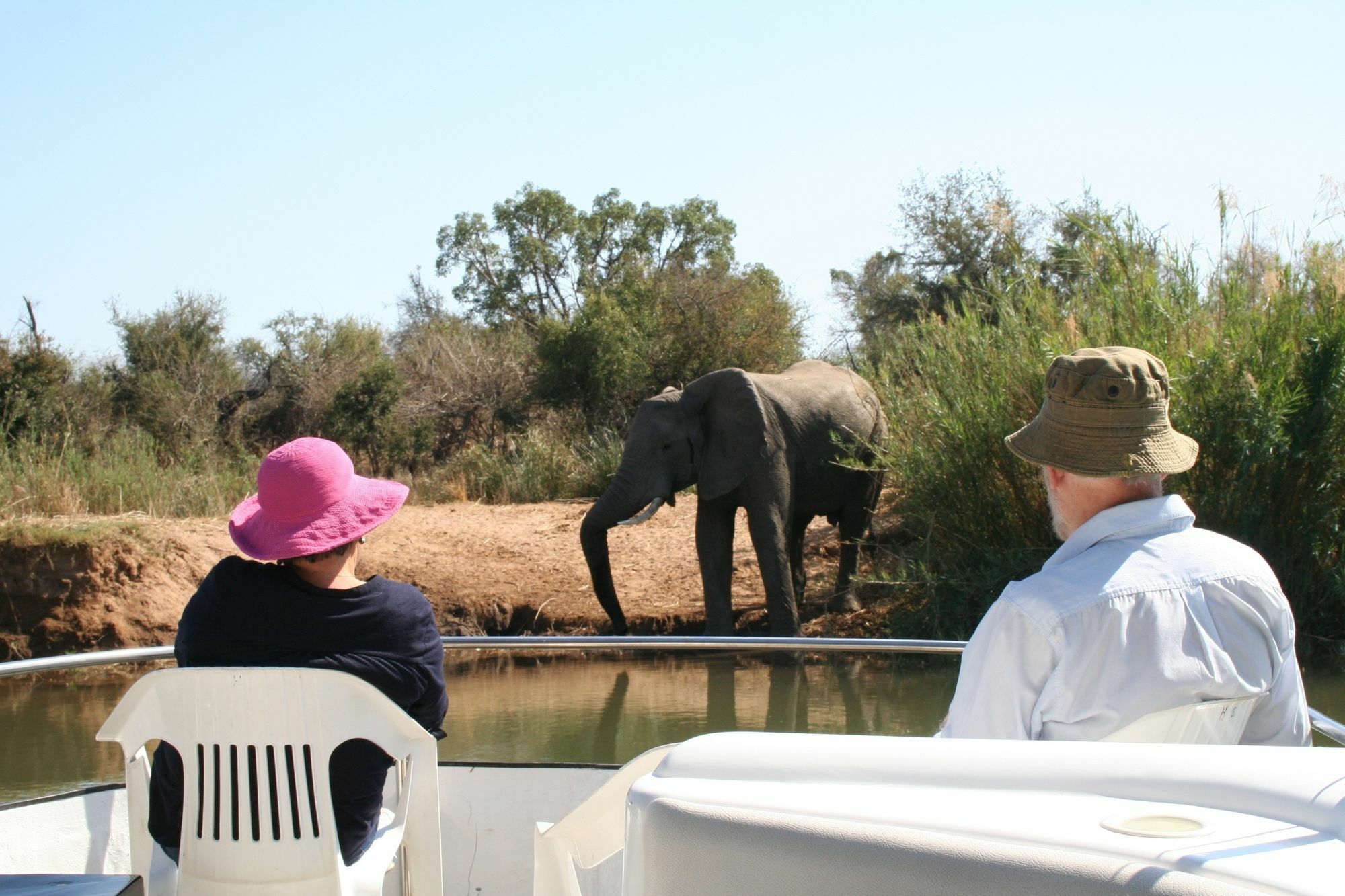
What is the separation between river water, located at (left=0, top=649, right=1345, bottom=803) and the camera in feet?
24.1

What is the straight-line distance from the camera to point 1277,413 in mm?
8922

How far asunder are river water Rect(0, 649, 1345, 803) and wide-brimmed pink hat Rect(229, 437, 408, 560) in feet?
11.9

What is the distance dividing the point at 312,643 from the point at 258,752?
0.25m

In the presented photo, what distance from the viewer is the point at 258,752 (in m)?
2.45

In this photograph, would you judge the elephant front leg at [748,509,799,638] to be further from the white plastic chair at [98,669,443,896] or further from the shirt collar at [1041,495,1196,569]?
the shirt collar at [1041,495,1196,569]

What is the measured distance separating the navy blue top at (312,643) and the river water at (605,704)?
3611 mm

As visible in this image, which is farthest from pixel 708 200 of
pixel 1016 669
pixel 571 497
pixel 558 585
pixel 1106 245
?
pixel 1016 669

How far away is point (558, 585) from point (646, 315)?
1080 cm

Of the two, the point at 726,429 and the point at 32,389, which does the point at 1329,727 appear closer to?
the point at 726,429

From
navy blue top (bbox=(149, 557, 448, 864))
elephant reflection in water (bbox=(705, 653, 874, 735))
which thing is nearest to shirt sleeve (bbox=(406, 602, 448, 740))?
navy blue top (bbox=(149, 557, 448, 864))

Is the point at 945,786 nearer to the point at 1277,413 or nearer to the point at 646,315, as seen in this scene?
the point at 1277,413

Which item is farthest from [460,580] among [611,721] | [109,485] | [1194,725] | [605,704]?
[1194,725]

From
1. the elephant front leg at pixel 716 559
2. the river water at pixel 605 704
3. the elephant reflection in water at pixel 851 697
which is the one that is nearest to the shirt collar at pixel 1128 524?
the river water at pixel 605 704

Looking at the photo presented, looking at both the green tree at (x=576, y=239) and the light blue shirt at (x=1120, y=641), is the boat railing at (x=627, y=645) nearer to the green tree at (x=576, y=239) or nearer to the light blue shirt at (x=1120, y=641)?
the light blue shirt at (x=1120, y=641)
